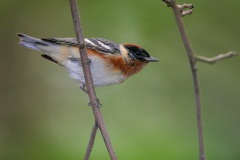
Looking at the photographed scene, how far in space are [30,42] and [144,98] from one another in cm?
78

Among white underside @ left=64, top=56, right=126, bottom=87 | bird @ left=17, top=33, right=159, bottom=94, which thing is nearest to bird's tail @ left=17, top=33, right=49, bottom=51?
bird @ left=17, top=33, right=159, bottom=94

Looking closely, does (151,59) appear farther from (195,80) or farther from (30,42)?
(195,80)

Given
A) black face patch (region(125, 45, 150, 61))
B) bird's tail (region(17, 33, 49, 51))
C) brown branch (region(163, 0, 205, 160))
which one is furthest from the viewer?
black face patch (region(125, 45, 150, 61))

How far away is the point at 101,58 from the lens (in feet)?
10.9

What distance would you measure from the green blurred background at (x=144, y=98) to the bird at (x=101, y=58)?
144 millimetres

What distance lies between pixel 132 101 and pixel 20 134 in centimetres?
73

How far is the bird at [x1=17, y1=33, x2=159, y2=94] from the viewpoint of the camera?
3.26m

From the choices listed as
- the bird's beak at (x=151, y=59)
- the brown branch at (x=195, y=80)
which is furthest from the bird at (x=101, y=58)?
the brown branch at (x=195, y=80)

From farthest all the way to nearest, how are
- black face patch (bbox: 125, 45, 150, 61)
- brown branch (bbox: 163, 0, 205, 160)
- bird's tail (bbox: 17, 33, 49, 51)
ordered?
black face patch (bbox: 125, 45, 150, 61) → bird's tail (bbox: 17, 33, 49, 51) → brown branch (bbox: 163, 0, 205, 160)

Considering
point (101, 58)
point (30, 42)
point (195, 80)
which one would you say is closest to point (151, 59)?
point (101, 58)

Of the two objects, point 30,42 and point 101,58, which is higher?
point 30,42

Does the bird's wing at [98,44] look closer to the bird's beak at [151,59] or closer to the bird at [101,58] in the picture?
the bird at [101,58]

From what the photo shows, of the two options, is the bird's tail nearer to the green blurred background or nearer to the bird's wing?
the bird's wing

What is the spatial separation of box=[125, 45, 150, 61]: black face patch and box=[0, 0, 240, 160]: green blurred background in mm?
157
